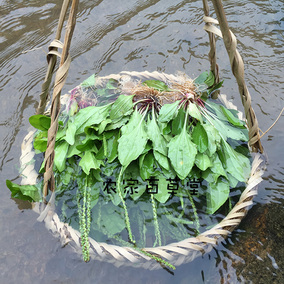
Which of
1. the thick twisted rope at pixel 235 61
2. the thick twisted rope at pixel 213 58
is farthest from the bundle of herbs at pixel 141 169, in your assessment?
the thick twisted rope at pixel 213 58

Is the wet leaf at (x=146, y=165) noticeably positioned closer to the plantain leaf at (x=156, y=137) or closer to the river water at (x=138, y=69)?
the plantain leaf at (x=156, y=137)

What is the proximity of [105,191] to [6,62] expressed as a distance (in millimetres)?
1591

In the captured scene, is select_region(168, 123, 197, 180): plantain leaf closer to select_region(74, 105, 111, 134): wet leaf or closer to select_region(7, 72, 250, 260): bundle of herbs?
select_region(7, 72, 250, 260): bundle of herbs

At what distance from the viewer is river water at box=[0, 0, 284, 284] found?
1.37 metres

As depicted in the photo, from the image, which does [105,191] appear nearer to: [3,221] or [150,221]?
[150,221]

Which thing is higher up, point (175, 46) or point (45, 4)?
point (45, 4)

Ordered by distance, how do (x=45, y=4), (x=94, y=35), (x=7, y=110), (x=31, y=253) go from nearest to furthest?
(x=31, y=253) < (x=7, y=110) < (x=94, y=35) < (x=45, y=4)

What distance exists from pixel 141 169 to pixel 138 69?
3.92 ft

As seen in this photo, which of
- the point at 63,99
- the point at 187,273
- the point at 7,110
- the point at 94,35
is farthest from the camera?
the point at 94,35

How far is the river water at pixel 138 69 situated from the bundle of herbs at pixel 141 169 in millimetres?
169

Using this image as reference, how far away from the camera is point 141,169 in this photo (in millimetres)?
1424

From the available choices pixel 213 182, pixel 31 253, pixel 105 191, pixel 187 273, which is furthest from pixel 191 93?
pixel 31 253

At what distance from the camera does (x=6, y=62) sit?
8.14ft

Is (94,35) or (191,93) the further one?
(94,35)
